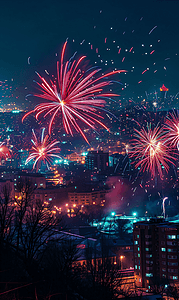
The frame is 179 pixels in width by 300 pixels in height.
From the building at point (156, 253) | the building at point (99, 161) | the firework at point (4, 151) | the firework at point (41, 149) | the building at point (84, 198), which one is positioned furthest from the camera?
the building at point (99, 161)

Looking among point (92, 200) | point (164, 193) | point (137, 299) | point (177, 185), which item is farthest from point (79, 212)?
point (137, 299)

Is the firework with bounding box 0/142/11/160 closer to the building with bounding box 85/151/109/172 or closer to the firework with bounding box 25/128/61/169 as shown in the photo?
the firework with bounding box 25/128/61/169

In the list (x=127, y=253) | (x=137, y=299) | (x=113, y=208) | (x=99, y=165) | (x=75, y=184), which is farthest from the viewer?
(x=99, y=165)

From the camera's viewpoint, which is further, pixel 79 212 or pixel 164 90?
pixel 164 90

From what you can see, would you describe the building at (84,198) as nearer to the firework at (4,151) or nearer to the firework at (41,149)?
the firework at (41,149)

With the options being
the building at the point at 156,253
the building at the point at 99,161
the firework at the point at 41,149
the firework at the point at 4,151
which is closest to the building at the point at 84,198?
the firework at the point at 41,149

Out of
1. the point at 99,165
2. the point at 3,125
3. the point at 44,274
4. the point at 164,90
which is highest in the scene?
the point at 164,90

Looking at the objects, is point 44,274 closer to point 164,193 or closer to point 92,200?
point 92,200

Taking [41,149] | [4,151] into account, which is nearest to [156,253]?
[41,149]

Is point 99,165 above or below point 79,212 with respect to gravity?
above
